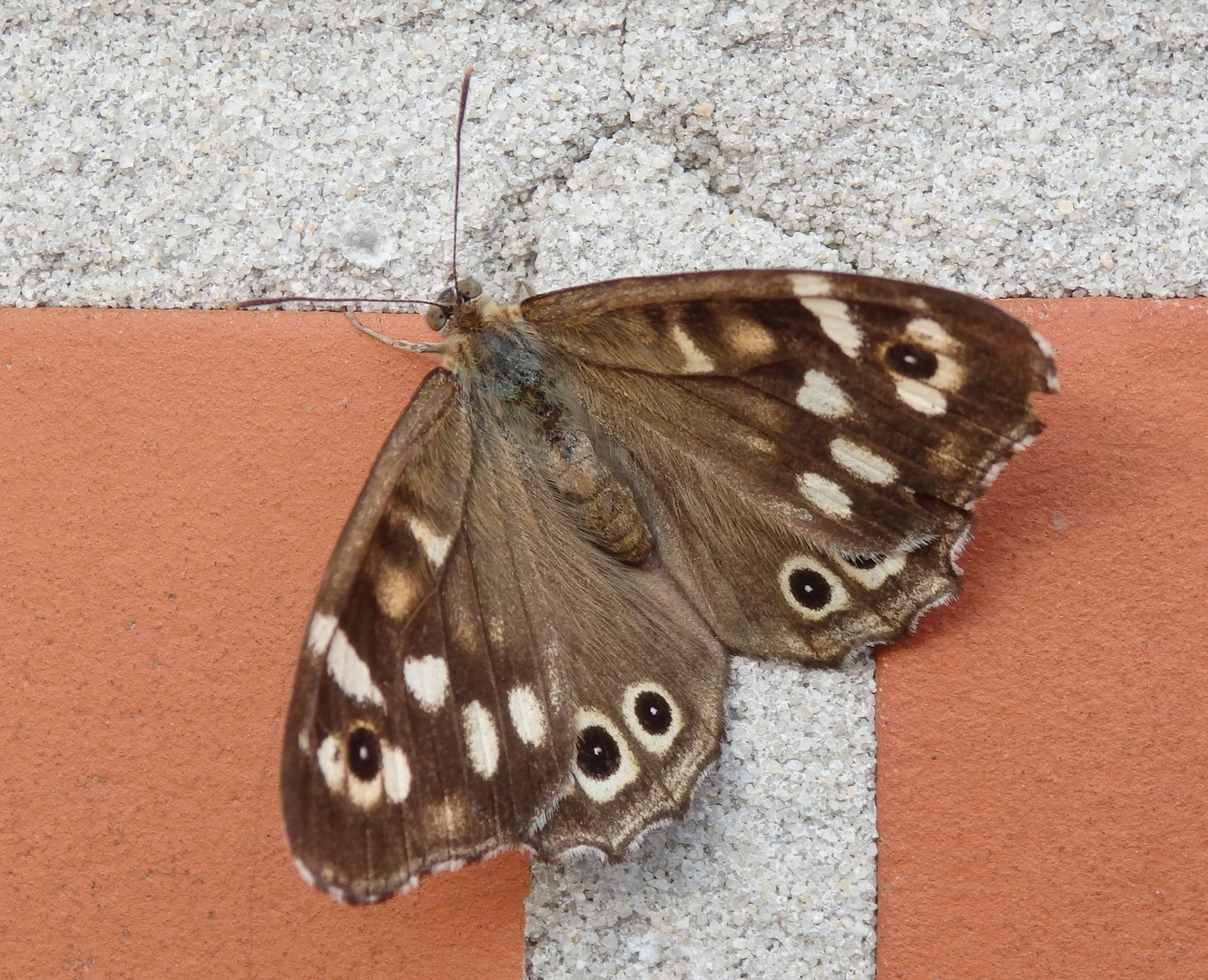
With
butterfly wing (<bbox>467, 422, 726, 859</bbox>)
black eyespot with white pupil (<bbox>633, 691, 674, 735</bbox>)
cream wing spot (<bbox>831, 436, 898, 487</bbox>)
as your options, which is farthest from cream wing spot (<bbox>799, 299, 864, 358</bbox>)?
black eyespot with white pupil (<bbox>633, 691, 674, 735</bbox>)

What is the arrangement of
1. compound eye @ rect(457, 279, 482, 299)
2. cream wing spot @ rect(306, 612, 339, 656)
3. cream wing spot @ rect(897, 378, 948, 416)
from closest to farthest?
1. cream wing spot @ rect(306, 612, 339, 656)
2. cream wing spot @ rect(897, 378, 948, 416)
3. compound eye @ rect(457, 279, 482, 299)

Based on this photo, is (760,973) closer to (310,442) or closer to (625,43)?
(310,442)

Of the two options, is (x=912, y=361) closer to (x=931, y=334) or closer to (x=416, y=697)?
(x=931, y=334)

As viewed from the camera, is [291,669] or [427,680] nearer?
[427,680]

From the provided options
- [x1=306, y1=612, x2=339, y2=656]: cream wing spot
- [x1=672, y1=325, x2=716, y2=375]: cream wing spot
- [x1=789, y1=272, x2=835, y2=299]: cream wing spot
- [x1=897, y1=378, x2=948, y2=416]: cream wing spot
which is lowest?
[x1=306, y1=612, x2=339, y2=656]: cream wing spot

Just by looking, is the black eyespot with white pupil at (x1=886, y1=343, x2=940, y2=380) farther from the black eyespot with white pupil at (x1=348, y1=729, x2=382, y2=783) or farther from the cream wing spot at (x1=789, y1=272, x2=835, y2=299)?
the black eyespot with white pupil at (x1=348, y1=729, x2=382, y2=783)

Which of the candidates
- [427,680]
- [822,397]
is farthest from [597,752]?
[822,397]
